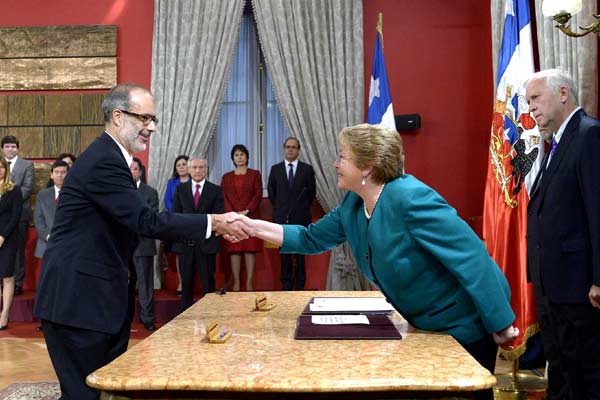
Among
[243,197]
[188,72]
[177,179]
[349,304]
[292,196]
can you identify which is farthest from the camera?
[188,72]

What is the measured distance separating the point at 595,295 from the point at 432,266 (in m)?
1.04

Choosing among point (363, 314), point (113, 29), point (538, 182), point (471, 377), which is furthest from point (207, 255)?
point (471, 377)

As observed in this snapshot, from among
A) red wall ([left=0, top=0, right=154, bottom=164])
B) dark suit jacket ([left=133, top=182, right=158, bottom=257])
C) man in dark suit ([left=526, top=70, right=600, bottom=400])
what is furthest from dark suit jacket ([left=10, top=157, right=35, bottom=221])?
man in dark suit ([left=526, top=70, right=600, bottom=400])

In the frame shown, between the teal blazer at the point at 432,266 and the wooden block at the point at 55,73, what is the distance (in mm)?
6157

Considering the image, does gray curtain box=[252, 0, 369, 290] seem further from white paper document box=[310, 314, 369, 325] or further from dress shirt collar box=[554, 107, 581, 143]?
white paper document box=[310, 314, 369, 325]

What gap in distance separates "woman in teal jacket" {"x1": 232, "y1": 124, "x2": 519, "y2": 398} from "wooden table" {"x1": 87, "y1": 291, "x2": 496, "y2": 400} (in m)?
0.12

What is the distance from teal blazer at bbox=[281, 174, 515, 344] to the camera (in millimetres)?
1735

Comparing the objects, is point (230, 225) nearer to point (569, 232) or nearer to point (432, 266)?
point (432, 266)

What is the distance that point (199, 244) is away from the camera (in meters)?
5.84

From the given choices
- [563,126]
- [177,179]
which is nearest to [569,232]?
[563,126]

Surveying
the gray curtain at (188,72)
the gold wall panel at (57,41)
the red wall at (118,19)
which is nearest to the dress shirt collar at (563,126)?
the gray curtain at (188,72)

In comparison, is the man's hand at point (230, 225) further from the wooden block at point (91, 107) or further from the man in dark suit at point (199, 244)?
the wooden block at point (91, 107)

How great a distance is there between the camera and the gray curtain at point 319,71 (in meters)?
6.92

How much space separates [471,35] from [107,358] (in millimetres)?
5937
